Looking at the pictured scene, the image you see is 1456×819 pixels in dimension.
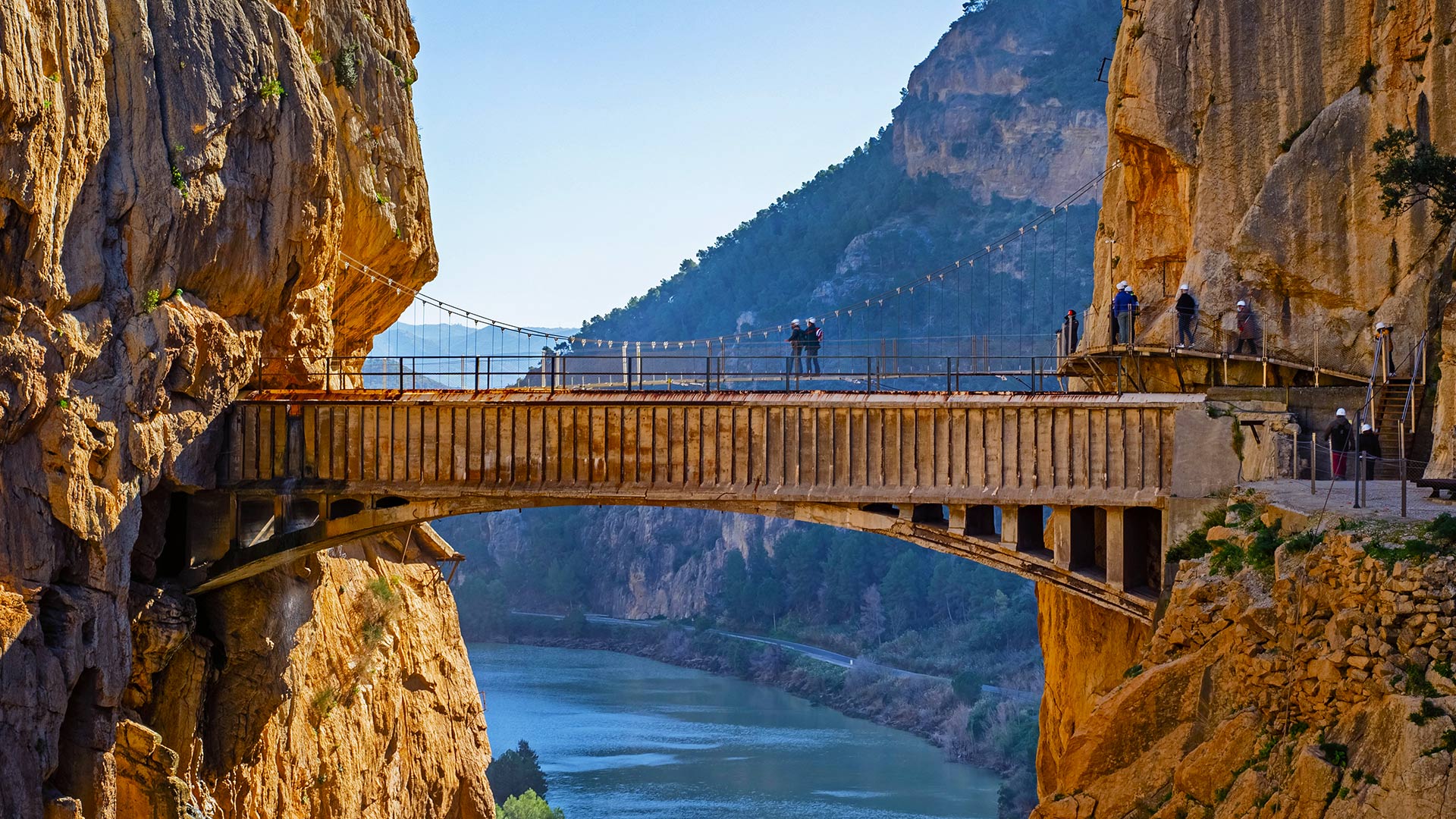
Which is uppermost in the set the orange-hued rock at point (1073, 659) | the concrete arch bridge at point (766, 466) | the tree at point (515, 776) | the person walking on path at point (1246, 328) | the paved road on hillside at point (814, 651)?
the person walking on path at point (1246, 328)

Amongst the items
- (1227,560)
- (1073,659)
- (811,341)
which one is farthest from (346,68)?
(1227,560)

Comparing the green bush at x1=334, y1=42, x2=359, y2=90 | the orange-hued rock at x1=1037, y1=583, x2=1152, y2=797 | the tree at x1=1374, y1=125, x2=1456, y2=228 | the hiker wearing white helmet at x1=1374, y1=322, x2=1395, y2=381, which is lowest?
the orange-hued rock at x1=1037, y1=583, x2=1152, y2=797

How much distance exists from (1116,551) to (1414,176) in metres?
6.15

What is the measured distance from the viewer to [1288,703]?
12.7 m

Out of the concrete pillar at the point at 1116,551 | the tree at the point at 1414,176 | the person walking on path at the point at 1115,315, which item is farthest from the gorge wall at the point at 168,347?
the tree at the point at 1414,176

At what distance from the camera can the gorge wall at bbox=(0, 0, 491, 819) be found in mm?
15852

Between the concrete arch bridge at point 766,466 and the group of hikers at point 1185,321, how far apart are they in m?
4.45

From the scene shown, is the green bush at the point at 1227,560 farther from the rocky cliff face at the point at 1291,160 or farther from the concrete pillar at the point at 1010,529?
the rocky cliff face at the point at 1291,160

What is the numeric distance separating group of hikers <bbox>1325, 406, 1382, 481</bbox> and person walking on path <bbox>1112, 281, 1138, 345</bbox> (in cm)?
426

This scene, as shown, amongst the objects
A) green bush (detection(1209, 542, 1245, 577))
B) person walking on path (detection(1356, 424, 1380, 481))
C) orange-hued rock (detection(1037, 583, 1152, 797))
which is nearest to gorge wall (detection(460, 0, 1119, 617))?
orange-hued rock (detection(1037, 583, 1152, 797))

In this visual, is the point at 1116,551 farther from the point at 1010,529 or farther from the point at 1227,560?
the point at 1227,560

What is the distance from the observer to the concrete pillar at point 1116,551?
17844 mm

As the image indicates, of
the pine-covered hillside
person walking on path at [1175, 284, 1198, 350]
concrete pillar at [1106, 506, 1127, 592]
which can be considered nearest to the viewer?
concrete pillar at [1106, 506, 1127, 592]

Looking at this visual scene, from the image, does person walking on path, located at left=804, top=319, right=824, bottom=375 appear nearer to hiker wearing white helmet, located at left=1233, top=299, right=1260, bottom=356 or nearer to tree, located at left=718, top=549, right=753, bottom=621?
hiker wearing white helmet, located at left=1233, top=299, right=1260, bottom=356
